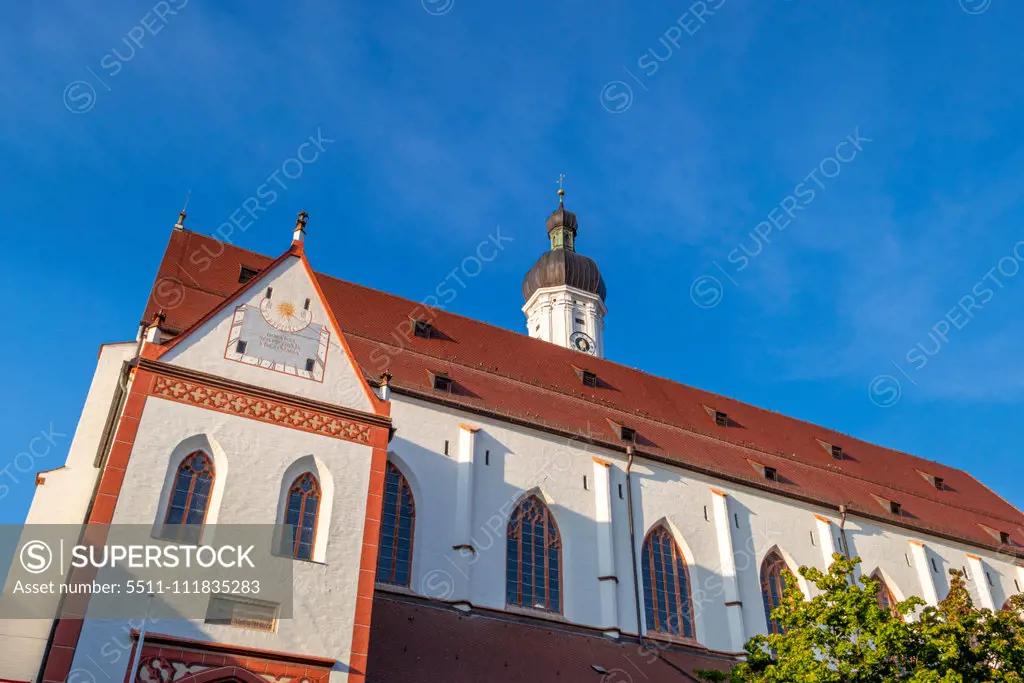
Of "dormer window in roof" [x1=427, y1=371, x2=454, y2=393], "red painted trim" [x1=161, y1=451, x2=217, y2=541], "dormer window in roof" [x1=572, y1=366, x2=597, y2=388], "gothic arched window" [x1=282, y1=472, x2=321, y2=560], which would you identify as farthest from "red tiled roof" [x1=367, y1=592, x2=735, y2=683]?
"dormer window in roof" [x1=572, y1=366, x2=597, y2=388]

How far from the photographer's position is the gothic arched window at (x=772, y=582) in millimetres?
25953

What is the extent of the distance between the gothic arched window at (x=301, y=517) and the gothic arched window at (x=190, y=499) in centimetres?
136

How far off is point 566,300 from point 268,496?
30.8m

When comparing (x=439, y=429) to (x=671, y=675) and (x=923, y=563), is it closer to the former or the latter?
(x=671, y=675)

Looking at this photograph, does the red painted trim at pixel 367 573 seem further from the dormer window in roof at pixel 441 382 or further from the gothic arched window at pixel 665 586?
the gothic arched window at pixel 665 586

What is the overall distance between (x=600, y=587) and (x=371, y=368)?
764 cm

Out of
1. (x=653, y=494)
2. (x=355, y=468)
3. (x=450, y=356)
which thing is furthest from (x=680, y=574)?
(x=355, y=468)

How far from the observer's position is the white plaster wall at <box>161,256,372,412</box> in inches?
667

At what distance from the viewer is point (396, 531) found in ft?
69.2

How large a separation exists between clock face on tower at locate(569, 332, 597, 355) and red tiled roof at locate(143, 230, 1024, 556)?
36.6 feet

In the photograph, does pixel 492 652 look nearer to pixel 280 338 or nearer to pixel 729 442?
pixel 280 338

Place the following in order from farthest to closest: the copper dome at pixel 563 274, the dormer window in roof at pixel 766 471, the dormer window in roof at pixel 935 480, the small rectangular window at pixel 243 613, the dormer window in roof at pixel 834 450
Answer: the copper dome at pixel 563 274 → the dormer window in roof at pixel 935 480 → the dormer window in roof at pixel 834 450 → the dormer window in roof at pixel 766 471 → the small rectangular window at pixel 243 613

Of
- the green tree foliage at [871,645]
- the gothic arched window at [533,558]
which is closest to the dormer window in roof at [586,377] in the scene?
the gothic arched window at [533,558]

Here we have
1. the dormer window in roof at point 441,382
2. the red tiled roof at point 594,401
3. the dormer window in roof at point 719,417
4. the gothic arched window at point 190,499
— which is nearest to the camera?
the gothic arched window at point 190,499
